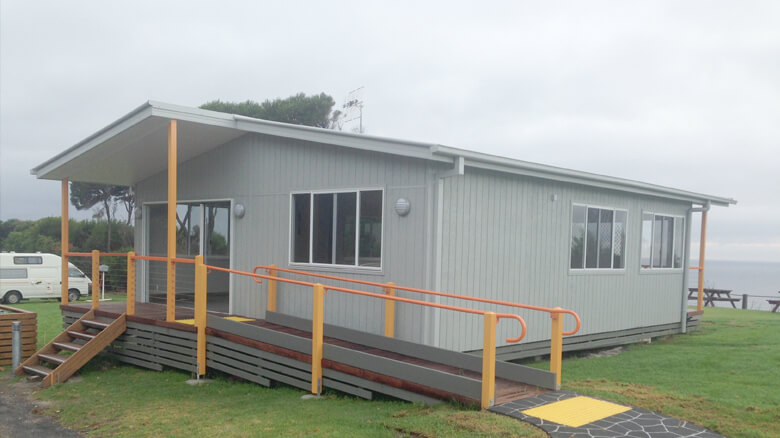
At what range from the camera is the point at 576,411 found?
15.8ft

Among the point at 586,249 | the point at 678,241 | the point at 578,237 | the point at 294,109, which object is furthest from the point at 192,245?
the point at 294,109

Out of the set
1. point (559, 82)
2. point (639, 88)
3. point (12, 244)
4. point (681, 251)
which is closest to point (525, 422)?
point (681, 251)

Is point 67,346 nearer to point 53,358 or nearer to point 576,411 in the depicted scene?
point 53,358

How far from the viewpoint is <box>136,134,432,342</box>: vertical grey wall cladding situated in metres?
7.17

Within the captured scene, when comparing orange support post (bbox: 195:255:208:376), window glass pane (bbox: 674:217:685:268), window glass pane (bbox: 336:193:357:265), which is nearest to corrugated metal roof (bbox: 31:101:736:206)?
window glass pane (bbox: 336:193:357:265)

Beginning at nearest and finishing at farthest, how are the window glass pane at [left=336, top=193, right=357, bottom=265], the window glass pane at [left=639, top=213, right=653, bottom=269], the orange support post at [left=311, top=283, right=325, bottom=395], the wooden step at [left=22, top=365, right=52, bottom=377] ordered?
the orange support post at [left=311, top=283, right=325, bottom=395], the window glass pane at [left=336, top=193, right=357, bottom=265], the wooden step at [left=22, top=365, right=52, bottom=377], the window glass pane at [left=639, top=213, right=653, bottom=269]

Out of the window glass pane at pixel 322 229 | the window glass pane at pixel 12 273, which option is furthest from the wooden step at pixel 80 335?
the window glass pane at pixel 12 273

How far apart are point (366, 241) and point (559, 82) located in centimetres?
1824

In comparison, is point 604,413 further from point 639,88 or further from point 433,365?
point 639,88

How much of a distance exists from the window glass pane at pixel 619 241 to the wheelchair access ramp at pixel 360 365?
505 centimetres

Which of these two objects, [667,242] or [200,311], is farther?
[667,242]

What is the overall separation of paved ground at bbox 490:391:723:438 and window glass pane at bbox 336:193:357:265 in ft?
11.3

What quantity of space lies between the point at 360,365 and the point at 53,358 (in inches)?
195

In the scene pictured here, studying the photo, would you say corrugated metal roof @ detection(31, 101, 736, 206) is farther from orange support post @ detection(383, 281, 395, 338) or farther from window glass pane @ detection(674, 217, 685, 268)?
orange support post @ detection(383, 281, 395, 338)
